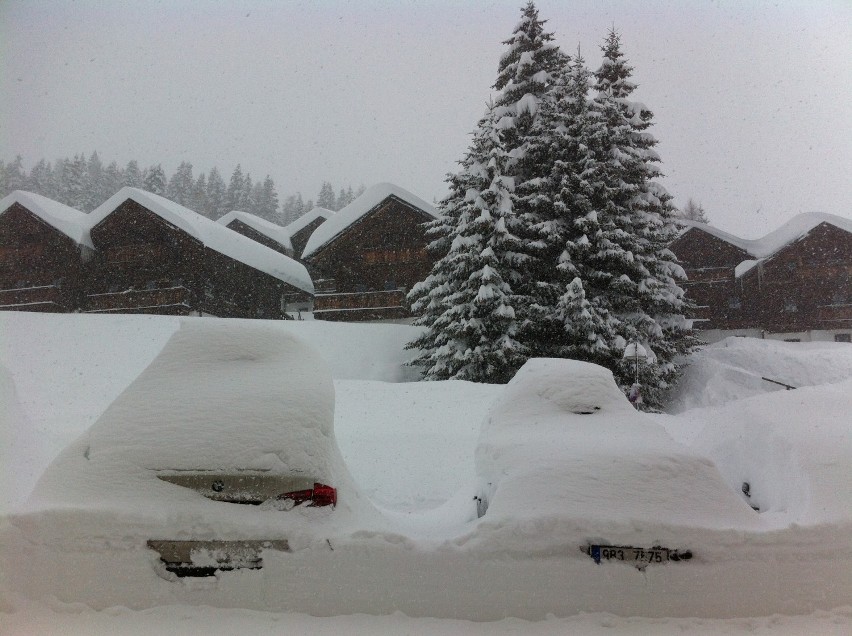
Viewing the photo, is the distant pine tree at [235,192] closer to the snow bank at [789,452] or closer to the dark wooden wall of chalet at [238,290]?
the dark wooden wall of chalet at [238,290]

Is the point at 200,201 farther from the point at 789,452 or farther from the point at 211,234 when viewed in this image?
the point at 789,452

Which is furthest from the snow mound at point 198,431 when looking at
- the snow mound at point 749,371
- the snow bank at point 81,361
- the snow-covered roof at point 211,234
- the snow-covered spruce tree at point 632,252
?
the snow-covered roof at point 211,234

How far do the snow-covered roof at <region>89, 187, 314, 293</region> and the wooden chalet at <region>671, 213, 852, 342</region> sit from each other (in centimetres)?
1976

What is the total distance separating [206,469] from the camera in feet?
10.8

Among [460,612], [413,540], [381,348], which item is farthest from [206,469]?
[381,348]

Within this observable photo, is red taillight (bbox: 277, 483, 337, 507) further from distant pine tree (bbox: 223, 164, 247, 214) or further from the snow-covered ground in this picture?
distant pine tree (bbox: 223, 164, 247, 214)

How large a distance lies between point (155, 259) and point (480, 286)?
15194 millimetres

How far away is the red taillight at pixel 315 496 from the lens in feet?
10.9

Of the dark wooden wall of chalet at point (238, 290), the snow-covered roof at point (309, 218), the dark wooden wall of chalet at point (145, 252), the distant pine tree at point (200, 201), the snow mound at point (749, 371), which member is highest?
the distant pine tree at point (200, 201)

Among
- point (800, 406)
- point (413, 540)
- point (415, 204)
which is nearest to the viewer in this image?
point (413, 540)

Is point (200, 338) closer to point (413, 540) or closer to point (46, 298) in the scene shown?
point (413, 540)

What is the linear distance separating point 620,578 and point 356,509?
5.84 ft

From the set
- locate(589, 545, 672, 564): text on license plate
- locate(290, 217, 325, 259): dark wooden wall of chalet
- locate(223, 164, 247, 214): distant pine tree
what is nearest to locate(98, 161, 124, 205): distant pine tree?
locate(223, 164, 247, 214): distant pine tree

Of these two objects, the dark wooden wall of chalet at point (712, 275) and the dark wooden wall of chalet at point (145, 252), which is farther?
the dark wooden wall of chalet at point (712, 275)
